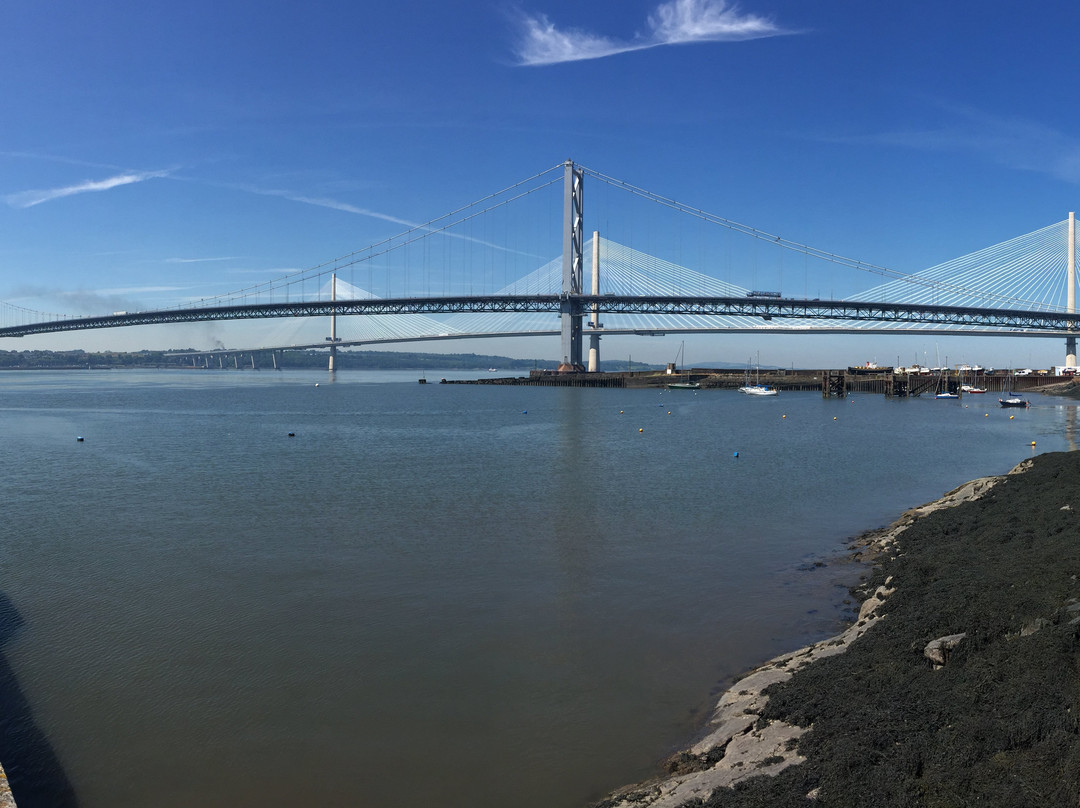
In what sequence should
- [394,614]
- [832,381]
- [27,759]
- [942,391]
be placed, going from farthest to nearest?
[942,391]
[832,381]
[394,614]
[27,759]

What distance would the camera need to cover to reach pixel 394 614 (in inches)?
324

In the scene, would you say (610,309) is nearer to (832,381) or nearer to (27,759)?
(832,381)

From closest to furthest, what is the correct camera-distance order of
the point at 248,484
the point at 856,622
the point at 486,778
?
the point at 486,778, the point at 856,622, the point at 248,484

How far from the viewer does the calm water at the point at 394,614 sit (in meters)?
5.40

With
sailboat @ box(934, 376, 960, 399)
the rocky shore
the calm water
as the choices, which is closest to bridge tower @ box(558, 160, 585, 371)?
sailboat @ box(934, 376, 960, 399)

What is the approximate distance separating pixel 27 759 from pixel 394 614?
138 inches

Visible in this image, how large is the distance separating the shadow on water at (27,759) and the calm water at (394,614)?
20 millimetres

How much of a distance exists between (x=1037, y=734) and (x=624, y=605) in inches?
195

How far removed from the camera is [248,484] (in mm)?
16953

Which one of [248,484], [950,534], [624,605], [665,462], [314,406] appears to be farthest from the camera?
[314,406]

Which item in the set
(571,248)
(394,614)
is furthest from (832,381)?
(394,614)

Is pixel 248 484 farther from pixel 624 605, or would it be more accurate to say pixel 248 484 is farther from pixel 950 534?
pixel 950 534

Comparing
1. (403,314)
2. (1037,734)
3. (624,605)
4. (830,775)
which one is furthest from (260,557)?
(403,314)

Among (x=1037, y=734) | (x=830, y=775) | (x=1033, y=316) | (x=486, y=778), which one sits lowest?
(x=486, y=778)
